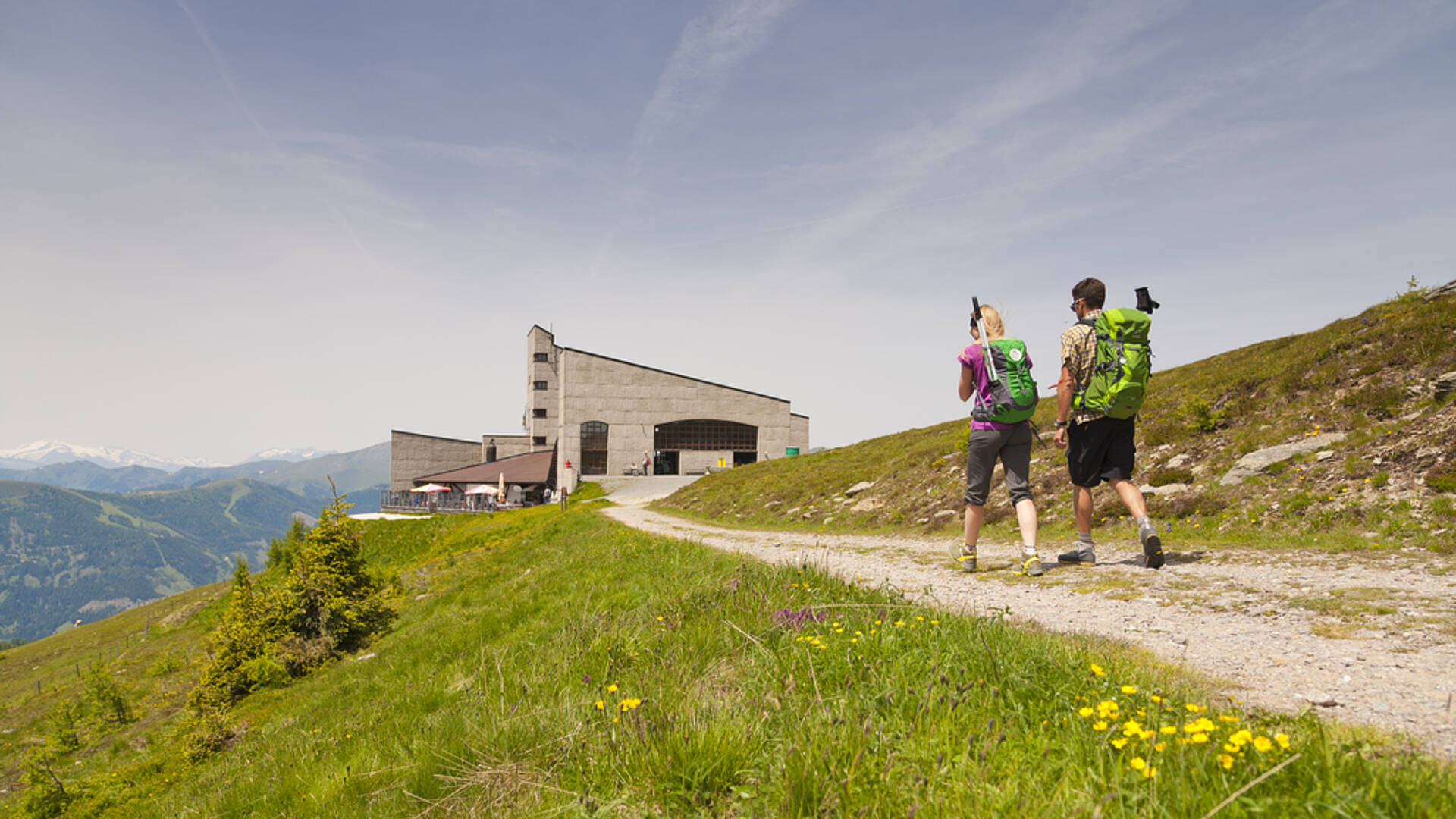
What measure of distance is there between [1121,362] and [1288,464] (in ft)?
18.2

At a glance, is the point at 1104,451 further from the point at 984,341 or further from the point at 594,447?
the point at 594,447

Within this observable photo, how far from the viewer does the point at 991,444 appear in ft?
24.2

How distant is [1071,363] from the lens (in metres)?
7.11

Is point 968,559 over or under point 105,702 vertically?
over

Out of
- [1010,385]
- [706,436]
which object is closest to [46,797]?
[1010,385]

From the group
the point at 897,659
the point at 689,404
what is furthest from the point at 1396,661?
the point at 689,404

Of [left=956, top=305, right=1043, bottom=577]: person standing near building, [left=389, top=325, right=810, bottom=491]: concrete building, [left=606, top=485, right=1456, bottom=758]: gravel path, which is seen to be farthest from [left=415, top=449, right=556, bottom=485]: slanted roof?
[left=956, top=305, right=1043, bottom=577]: person standing near building

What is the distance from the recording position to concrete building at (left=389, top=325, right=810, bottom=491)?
2422 inches

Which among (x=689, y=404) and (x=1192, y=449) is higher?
(x=689, y=404)

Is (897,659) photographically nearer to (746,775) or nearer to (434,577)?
(746,775)

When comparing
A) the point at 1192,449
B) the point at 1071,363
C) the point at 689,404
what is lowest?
the point at 1192,449

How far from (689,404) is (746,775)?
6135 centimetres

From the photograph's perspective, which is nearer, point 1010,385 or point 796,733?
point 796,733

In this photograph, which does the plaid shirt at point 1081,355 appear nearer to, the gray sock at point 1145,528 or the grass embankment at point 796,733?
the gray sock at point 1145,528
